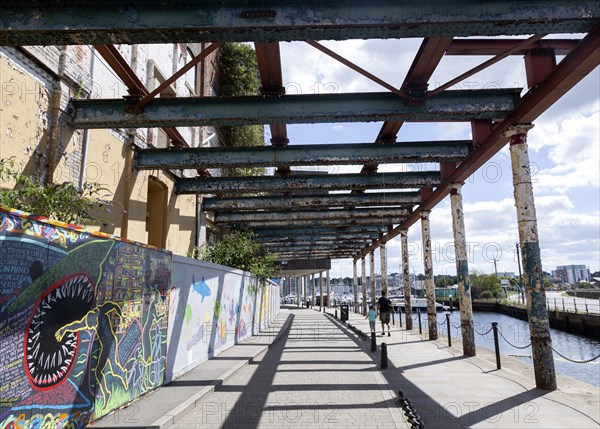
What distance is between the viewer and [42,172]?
7359 mm

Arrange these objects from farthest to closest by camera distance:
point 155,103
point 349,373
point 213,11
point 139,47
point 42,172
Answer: point 139,47, point 349,373, point 155,103, point 42,172, point 213,11

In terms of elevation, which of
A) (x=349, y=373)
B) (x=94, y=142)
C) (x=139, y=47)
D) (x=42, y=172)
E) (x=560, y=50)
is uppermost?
(x=139, y=47)

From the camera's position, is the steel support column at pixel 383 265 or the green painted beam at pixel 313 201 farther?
the steel support column at pixel 383 265

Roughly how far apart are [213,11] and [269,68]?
198 cm

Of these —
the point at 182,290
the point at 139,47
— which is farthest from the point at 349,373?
the point at 139,47

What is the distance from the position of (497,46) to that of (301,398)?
24.7 feet

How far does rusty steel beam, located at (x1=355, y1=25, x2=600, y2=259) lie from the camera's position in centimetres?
632

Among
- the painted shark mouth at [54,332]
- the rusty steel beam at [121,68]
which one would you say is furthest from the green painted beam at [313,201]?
the painted shark mouth at [54,332]

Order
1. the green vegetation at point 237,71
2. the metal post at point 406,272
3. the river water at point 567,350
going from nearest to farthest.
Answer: the river water at point 567,350
the green vegetation at point 237,71
the metal post at point 406,272

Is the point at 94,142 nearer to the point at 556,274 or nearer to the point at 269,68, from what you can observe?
the point at 269,68

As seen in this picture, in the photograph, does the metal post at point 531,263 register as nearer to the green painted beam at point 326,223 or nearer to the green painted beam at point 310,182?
the green painted beam at point 310,182

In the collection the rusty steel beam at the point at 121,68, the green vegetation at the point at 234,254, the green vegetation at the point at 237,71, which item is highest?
the green vegetation at the point at 237,71

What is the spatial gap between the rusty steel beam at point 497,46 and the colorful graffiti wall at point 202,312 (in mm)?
6911

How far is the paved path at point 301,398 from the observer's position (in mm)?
6055
